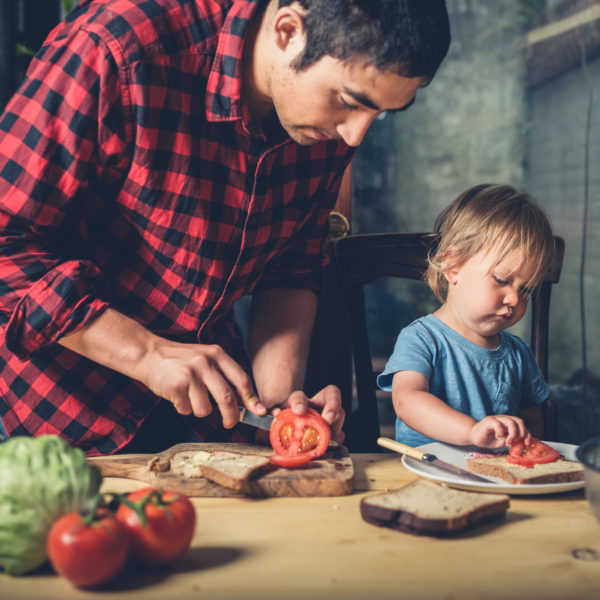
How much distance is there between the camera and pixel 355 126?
4.47 ft

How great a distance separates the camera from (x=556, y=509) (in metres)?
1.16

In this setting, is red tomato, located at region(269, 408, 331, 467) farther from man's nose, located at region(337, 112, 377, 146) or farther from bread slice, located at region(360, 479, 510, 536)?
man's nose, located at region(337, 112, 377, 146)

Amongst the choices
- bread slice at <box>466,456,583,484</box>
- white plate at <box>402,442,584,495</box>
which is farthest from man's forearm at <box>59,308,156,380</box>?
bread slice at <box>466,456,583,484</box>

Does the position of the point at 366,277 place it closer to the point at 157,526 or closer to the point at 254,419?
the point at 254,419

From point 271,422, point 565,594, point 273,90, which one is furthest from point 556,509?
point 273,90

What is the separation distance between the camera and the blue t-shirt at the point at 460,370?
189 centimetres

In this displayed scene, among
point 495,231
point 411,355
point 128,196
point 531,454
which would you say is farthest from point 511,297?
point 128,196

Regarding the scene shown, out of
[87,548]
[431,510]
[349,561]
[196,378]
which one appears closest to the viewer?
[87,548]

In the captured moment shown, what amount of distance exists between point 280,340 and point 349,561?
2.87ft

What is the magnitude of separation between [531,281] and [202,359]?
0.98 meters

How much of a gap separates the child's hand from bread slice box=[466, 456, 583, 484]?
1.8 inches

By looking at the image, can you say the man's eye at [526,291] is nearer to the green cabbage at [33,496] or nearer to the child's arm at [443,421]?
the child's arm at [443,421]

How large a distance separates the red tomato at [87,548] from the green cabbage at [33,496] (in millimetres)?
30

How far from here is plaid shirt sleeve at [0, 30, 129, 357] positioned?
1282mm
